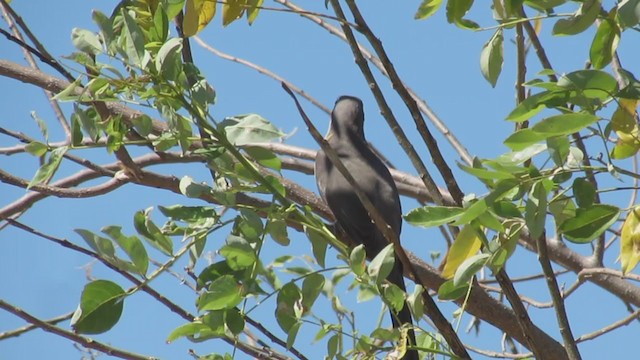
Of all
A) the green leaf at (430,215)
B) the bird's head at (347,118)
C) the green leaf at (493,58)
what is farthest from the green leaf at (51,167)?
the bird's head at (347,118)

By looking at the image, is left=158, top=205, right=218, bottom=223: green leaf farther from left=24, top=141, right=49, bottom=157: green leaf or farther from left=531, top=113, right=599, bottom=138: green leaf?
left=531, top=113, right=599, bottom=138: green leaf

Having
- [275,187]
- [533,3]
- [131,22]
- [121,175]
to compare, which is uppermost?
[121,175]

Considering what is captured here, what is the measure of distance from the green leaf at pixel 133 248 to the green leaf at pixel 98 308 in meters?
0.07

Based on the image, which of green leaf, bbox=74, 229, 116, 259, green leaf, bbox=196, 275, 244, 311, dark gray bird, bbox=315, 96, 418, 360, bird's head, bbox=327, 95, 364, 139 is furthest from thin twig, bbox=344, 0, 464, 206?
bird's head, bbox=327, 95, 364, 139

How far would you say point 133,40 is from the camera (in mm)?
Result: 1657

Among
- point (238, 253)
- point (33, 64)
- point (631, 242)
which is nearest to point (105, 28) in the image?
point (238, 253)

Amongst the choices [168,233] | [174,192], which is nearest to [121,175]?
[174,192]

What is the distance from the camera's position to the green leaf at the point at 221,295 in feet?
5.57

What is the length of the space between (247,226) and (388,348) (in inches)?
14.1

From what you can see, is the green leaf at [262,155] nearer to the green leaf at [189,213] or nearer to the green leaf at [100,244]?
the green leaf at [189,213]

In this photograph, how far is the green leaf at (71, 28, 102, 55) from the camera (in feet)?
5.59

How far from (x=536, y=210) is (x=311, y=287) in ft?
1.61

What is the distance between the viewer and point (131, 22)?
5.46 ft

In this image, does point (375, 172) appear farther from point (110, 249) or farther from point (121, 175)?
point (110, 249)
